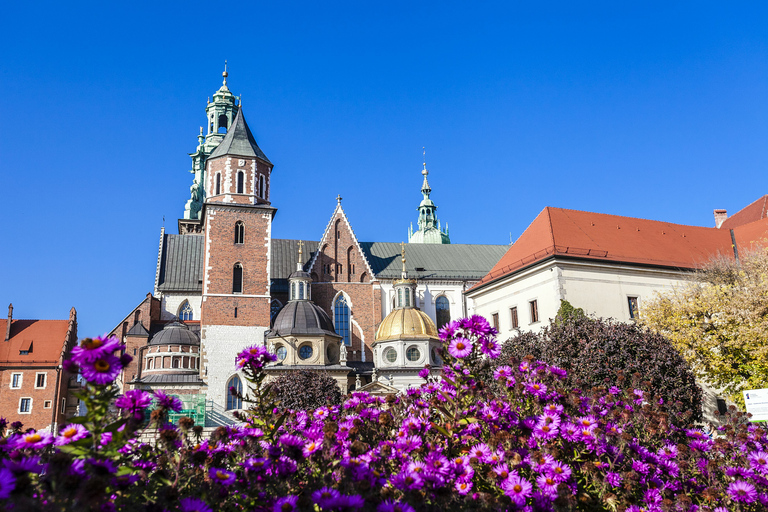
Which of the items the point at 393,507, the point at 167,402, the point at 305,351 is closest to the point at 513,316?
Answer: the point at 305,351

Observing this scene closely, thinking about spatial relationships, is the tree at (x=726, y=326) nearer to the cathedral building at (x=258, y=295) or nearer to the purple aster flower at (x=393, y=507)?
the cathedral building at (x=258, y=295)

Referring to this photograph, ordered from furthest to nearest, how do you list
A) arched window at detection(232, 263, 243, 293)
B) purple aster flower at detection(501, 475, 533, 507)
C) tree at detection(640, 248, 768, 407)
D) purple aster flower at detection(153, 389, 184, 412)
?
arched window at detection(232, 263, 243, 293)
tree at detection(640, 248, 768, 407)
purple aster flower at detection(153, 389, 184, 412)
purple aster flower at detection(501, 475, 533, 507)

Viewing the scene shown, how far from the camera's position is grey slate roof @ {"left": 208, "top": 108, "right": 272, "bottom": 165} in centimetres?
4881

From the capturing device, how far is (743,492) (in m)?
5.88

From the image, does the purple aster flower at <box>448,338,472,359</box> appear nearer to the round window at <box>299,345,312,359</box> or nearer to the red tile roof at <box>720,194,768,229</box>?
the round window at <box>299,345,312,359</box>

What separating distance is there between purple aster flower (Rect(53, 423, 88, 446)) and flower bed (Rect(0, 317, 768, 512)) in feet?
0.04

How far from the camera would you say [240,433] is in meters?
6.38

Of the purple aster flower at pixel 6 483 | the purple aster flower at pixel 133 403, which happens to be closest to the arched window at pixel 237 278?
the purple aster flower at pixel 133 403

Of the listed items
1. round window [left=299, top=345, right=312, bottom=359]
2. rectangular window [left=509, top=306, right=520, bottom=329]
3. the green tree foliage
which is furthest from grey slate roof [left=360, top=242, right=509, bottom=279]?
the green tree foliage

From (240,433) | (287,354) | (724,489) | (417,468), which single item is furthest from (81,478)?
(287,354)

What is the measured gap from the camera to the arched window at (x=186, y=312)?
50.8 m

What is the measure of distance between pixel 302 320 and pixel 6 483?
42263mm

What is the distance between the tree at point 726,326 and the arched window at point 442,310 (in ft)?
82.9

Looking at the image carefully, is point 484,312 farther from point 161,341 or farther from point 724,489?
point 724,489
